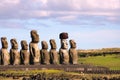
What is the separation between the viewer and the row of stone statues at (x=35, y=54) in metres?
41.8

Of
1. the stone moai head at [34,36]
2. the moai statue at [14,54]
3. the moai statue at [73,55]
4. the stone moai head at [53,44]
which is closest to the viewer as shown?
the stone moai head at [34,36]

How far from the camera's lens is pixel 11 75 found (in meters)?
34.9

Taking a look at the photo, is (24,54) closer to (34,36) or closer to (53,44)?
(34,36)

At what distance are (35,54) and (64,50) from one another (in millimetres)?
2720

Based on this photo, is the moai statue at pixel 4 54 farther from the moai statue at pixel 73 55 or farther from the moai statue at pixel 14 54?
the moai statue at pixel 73 55

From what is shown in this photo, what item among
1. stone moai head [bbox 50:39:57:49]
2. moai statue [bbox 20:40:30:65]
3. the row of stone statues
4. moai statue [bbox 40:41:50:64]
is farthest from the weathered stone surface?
moai statue [bbox 20:40:30:65]

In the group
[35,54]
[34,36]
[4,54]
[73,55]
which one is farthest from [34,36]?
[73,55]

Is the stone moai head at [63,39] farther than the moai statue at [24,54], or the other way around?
the stone moai head at [63,39]

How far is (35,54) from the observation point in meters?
41.8

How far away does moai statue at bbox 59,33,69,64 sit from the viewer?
4209 centimetres

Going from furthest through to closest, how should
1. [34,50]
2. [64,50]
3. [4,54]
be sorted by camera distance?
1. [64,50]
2. [4,54]
3. [34,50]

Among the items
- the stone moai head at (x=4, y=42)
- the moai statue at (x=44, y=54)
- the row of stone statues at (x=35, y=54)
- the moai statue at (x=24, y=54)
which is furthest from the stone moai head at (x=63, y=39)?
the stone moai head at (x=4, y=42)

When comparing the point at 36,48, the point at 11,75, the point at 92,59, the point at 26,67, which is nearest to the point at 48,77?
the point at 11,75

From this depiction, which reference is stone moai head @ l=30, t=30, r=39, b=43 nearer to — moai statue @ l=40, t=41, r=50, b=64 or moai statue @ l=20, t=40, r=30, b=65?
moai statue @ l=40, t=41, r=50, b=64
